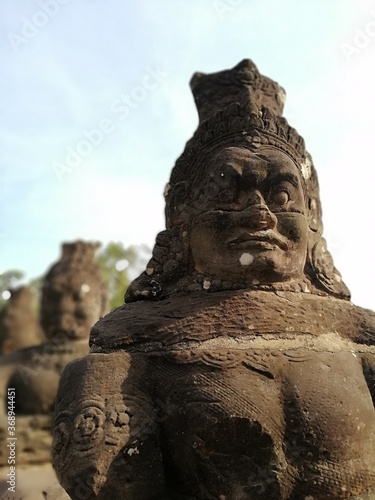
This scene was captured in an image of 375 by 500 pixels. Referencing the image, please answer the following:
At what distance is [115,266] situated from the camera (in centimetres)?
2336

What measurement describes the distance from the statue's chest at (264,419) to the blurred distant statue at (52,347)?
20.2 ft

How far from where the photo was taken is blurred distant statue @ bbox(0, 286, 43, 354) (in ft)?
43.1

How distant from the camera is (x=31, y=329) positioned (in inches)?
Result: 532

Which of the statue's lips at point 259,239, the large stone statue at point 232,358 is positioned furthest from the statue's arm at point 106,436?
the statue's lips at point 259,239

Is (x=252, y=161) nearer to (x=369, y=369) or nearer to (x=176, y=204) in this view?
(x=176, y=204)

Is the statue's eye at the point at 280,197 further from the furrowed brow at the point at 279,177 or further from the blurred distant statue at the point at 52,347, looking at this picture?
the blurred distant statue at the point at 52,347

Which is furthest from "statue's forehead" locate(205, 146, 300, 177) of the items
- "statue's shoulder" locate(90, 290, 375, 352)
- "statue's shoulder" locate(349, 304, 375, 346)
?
"statue's shoulder" locate(349, 304, 375, 346)

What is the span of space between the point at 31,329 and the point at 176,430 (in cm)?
1182

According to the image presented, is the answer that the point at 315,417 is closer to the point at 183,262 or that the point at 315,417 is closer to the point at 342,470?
the point at 342,470

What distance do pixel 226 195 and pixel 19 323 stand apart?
11.5 metres

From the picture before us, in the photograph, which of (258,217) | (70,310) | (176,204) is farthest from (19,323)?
(258,217)

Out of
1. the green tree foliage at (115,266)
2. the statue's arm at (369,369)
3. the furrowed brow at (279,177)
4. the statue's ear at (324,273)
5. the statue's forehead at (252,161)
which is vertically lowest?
the statue's arm at (369,369)

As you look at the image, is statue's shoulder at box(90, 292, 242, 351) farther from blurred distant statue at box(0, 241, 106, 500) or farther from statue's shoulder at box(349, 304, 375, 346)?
blurred distant statue at box(0, 241, 106, 500)

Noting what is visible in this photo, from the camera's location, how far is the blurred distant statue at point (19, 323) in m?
13.1
